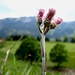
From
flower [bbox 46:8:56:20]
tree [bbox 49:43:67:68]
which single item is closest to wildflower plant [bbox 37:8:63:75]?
flower [bbox 46:8:56:20]

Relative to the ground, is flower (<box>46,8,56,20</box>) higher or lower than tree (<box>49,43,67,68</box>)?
higher

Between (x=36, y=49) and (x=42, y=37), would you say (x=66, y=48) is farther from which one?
(x=42, y=37)

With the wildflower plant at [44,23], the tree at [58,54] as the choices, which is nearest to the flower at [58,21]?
the wildflower plant at [44,23]

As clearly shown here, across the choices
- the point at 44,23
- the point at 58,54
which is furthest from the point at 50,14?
the point at 58,54

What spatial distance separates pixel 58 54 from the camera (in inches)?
2534

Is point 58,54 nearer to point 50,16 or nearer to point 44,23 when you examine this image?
point 44,23

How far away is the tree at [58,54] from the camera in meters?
62.0

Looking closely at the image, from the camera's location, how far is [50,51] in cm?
6178

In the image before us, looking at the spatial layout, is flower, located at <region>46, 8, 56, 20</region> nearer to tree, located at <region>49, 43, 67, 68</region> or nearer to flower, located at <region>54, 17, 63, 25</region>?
flower, located at <region>54, 17, 63, 25</region>

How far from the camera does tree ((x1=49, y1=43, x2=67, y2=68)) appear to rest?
203 ft

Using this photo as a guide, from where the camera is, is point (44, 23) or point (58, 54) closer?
point (44, 23)

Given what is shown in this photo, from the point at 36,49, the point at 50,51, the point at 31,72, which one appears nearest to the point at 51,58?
the point at 50,51

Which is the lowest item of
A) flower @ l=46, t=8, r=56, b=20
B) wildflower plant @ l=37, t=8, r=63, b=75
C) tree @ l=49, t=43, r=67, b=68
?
tree @ l=49, t=43, r=67, b=68

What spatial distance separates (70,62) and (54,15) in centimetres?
6377
